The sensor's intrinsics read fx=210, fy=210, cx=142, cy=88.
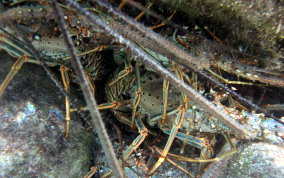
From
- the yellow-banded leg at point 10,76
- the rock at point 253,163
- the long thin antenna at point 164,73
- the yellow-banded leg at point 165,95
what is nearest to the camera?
the long thin antenna at point 164,73

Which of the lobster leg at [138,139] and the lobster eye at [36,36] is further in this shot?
the lobster leg at [138,139]

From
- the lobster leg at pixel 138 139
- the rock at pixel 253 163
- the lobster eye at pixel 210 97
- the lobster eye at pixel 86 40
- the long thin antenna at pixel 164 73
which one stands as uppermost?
the long thin antenna at pixel 164 73

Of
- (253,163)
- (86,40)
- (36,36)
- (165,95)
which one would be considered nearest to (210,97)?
(165,95)

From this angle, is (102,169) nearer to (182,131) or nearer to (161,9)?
(182,131)

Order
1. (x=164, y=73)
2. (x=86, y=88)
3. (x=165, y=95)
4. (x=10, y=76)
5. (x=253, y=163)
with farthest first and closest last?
(x=165, y=95)
(x=10, y=76)
(x=253, y=163)
(x=164, y=73)
(x=86, y=88)

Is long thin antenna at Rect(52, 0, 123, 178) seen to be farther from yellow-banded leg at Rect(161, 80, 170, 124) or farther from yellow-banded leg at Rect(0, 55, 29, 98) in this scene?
yellow-banded leg at Rect(0, 55, 29, 98)

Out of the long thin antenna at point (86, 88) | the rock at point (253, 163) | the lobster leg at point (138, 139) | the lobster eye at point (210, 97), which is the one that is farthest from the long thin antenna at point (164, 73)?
the lobster leg at point (138, 139)

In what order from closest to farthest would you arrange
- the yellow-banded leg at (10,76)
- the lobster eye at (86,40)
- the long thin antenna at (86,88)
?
1. the long thin antenna at (86,88)
2. the yellow-banded leg at (10,76)
3. the lobster eye at (86,40)

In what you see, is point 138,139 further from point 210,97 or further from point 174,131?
point 210,97

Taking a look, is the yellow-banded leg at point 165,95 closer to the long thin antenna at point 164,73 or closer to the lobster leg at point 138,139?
the lobster leg at point 138,139
